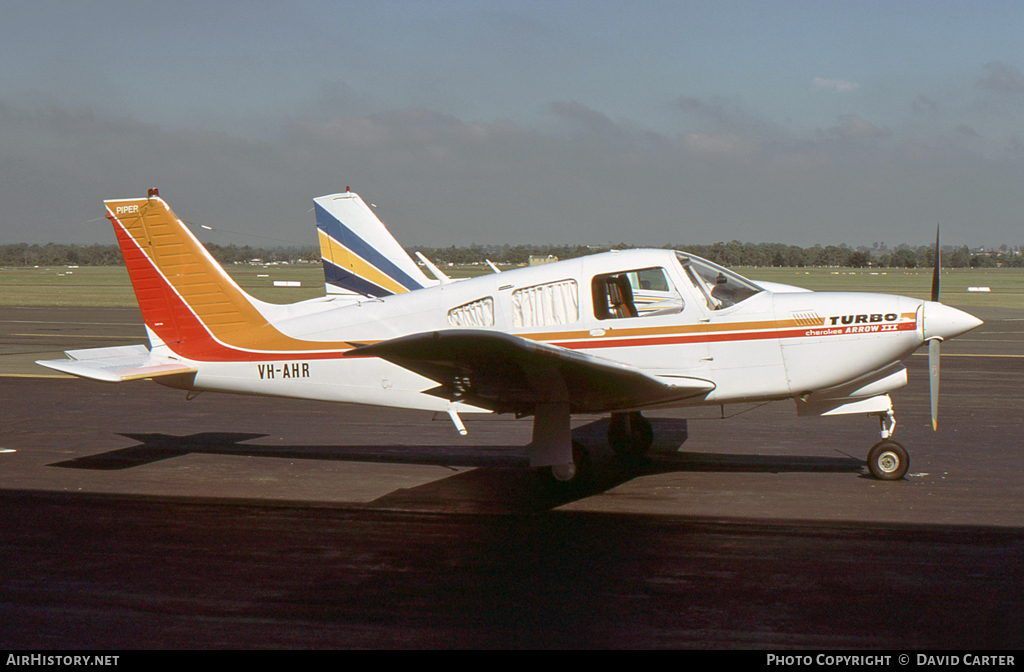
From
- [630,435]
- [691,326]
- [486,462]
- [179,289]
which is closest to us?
[691,326]

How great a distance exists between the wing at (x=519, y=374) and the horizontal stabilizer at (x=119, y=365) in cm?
336

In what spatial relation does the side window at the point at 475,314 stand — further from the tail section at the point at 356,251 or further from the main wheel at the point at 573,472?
the tail section at the point at 356,251

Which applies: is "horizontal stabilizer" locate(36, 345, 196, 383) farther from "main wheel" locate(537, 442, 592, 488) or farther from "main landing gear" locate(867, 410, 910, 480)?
"main landing gear" locate(867, 410, 910, 480)

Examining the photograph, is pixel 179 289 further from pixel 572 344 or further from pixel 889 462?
pixel 889 462

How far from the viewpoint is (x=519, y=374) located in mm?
8133

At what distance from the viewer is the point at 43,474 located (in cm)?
999

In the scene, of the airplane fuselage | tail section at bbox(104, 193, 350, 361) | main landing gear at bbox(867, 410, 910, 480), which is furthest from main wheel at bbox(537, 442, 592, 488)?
tail section at bbox(104, 193, 350, 361)

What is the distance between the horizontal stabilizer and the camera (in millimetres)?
9328

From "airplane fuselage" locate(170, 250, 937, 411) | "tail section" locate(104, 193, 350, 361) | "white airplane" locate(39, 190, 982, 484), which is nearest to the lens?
"white airplane" locate(39, 190, 982, 484)

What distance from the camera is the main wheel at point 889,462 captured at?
30.3ft

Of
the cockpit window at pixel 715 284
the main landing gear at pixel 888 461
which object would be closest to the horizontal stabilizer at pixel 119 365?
the cockpit window at pixel 715 284

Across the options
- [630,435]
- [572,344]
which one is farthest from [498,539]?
[630,435]

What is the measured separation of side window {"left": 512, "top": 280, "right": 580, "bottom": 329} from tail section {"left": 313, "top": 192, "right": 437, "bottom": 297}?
9994mm

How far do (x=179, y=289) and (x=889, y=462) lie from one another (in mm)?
8483
